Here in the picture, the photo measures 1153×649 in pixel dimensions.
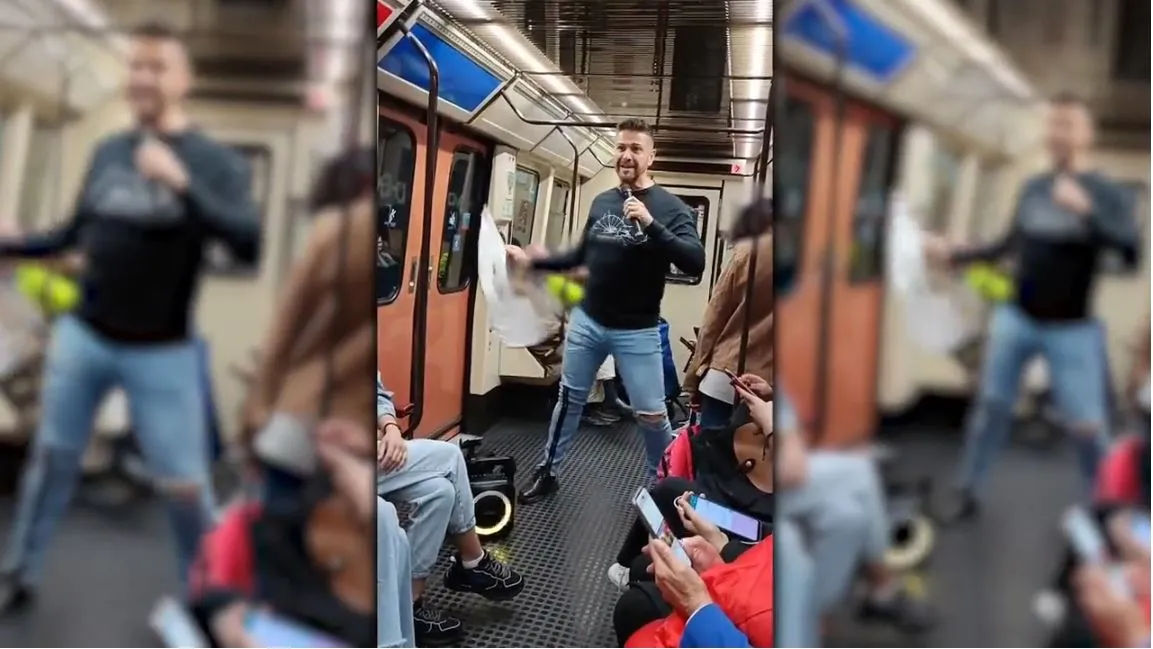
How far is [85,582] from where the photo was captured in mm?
1019

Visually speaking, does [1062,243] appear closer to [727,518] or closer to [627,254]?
[627,254]

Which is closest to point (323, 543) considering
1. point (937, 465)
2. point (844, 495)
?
point (844, 495)

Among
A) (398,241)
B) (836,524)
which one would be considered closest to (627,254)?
(398,241)

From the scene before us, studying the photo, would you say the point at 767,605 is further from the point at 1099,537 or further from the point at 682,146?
the point at 682,146

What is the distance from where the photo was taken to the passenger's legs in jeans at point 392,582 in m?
1.45

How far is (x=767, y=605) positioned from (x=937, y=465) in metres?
0.63

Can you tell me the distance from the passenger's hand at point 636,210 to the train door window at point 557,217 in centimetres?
12

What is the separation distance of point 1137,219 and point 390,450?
131 centimetres

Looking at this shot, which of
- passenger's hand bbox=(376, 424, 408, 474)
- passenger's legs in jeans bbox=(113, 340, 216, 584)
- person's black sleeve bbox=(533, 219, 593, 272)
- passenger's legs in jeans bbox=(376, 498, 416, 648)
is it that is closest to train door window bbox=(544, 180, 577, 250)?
person's black sleeve bbox=(533, 219, 593, 272)

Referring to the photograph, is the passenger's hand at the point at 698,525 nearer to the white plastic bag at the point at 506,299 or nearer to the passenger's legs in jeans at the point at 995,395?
the white plastic bag at the point at 506,299

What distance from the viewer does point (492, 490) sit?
Result: 1.64m

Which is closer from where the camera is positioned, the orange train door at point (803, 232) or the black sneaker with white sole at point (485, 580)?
the orange train door at point (803, 232)

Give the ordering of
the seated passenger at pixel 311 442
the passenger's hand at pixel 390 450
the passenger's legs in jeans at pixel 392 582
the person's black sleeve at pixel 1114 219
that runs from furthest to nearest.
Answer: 1. the passenger's hand at pixel 390 450
2. the passenger's legs in jeans at pixel 392 582
3. the seated passenger at pixel 311 442
4. the person's black sleeve at pixel 1114 219

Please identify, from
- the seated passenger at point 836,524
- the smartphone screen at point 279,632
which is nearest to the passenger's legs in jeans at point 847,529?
the seated passenger at point 836,524
